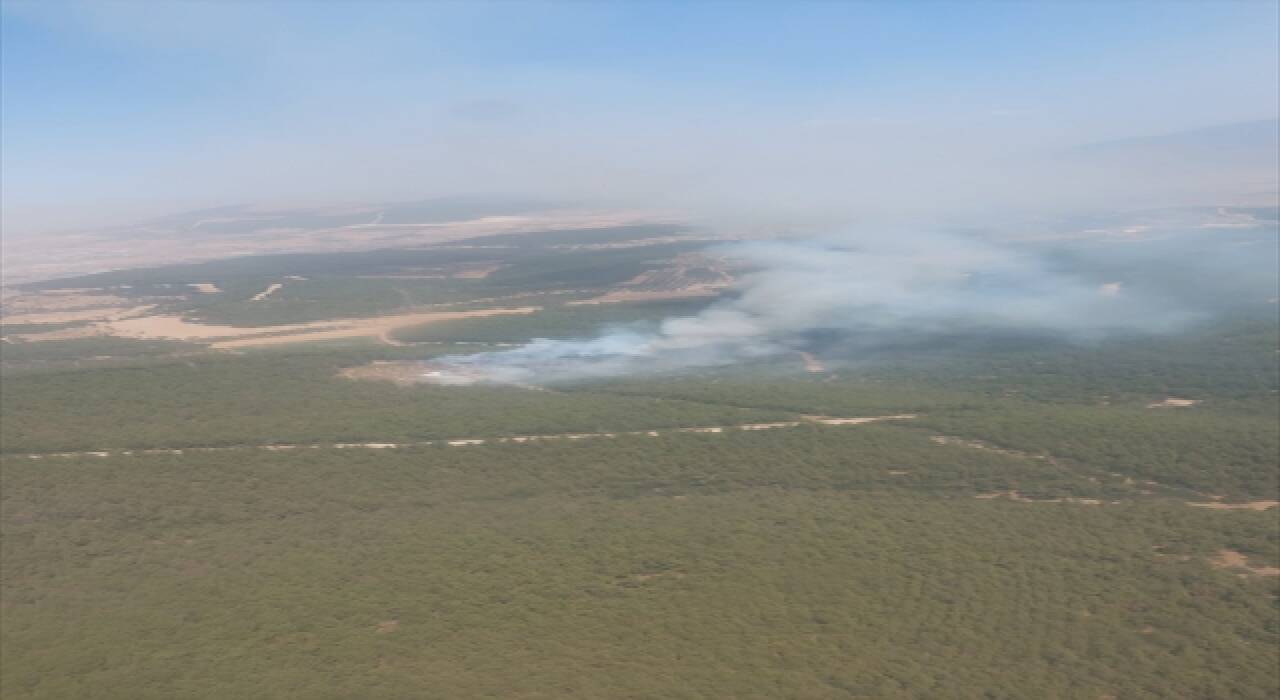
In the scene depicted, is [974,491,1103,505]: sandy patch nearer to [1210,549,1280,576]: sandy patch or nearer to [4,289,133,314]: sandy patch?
[1210,549,1280,576]: sandy patch

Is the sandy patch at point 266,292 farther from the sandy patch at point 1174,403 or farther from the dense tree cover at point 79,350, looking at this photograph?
the sandy patch at point 1174,403

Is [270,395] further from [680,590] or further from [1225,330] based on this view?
[1225,330]

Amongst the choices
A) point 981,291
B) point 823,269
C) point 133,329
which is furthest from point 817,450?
point 133,329

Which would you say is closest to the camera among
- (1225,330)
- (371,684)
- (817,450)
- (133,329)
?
(371,684)

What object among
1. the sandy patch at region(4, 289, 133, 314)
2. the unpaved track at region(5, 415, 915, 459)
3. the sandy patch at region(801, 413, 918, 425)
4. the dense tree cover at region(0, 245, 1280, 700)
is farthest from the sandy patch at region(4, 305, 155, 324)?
the sandy patch at region(801, 413, 918, 425)

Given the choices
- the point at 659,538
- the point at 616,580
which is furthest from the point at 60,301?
the point at 616,580

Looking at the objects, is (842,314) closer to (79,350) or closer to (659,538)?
(659,538)
